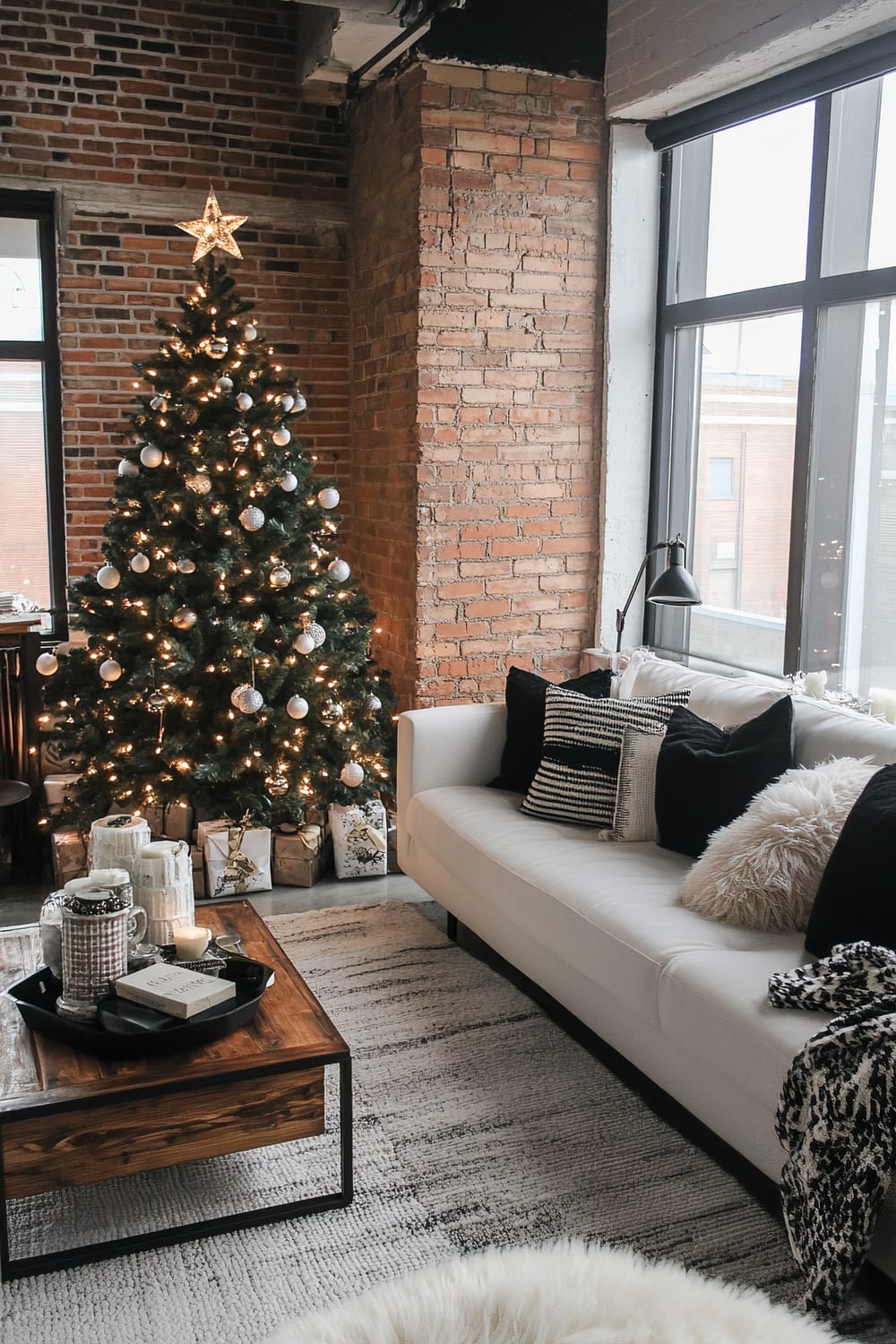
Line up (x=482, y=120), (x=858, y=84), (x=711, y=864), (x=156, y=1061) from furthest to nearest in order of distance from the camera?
(x=482, y=120)
(x=858, y=84)
(x=711, y=864)
(x=156, y=1061)

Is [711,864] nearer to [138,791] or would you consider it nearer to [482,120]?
[138,791]

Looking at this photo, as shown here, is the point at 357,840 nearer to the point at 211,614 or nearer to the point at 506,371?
the point at 211,614

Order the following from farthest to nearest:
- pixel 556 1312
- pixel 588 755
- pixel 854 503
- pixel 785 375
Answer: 1. pixel 785 375
2. pixel 854 503
3. pixel 588 755
4. pixel 556 1312

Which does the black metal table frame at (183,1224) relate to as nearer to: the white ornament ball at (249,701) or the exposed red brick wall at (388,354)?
the white ornament ball at (249,701)

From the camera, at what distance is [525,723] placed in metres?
3.84

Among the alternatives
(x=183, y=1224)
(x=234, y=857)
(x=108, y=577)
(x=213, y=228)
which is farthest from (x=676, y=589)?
(x=183, y=1224)

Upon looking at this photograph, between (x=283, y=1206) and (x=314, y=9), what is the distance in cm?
450

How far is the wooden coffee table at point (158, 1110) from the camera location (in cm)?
215

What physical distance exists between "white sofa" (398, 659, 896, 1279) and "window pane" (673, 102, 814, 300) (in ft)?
5.04

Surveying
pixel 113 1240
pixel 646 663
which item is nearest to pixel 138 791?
pixel 646 663

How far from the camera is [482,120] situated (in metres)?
4.51

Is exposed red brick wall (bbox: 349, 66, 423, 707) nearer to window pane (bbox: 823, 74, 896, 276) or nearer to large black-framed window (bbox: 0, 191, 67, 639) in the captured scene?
large black-framed window (bbox: 0, 191, 67, 639)

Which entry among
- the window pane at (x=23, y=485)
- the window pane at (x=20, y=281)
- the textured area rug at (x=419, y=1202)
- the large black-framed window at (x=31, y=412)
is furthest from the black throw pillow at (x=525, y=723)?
the window pane at (x=20, y=281)

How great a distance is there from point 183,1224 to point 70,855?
2079 mm
